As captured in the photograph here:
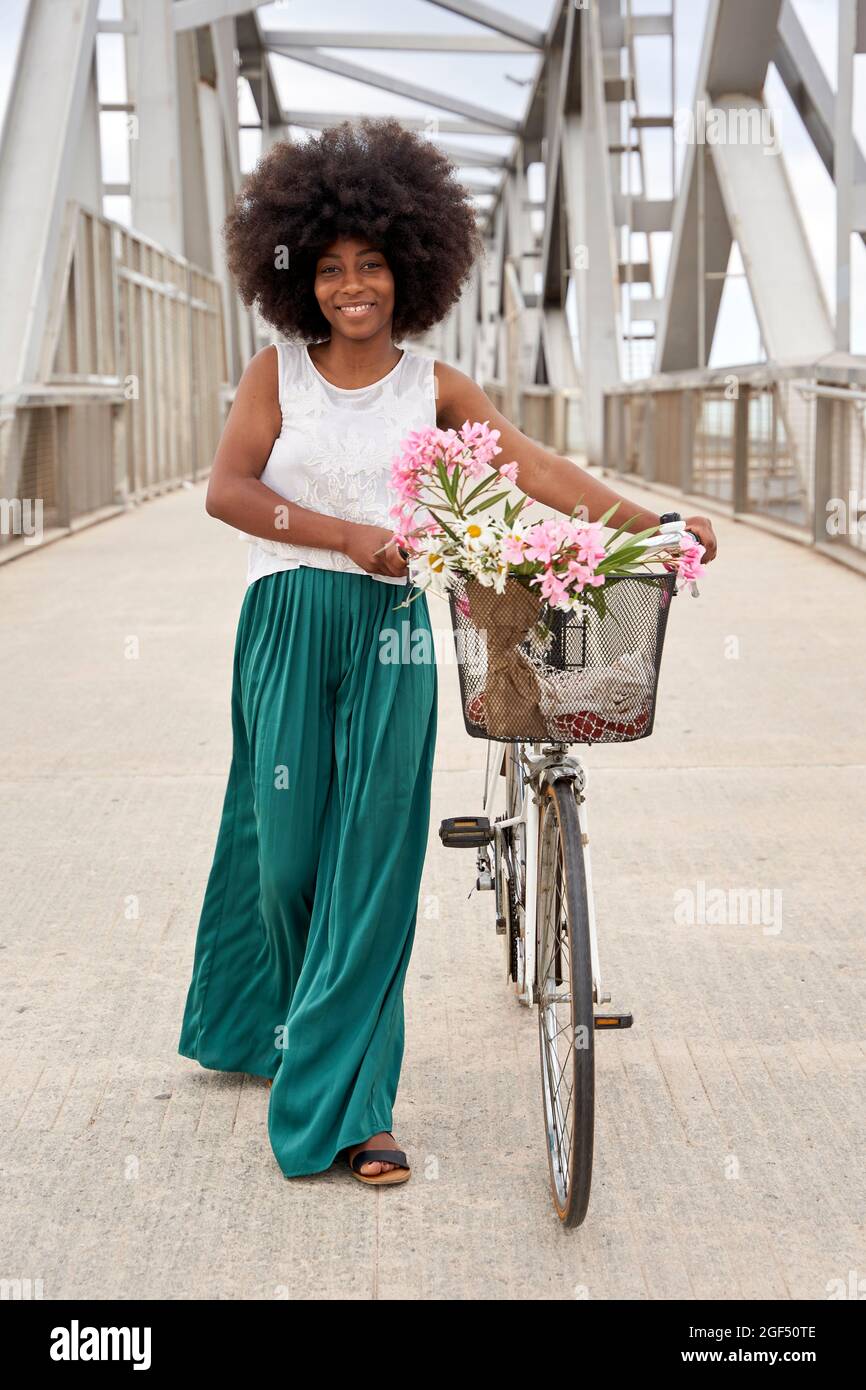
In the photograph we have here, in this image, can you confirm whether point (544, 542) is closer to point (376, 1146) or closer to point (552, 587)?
point (552, 587)

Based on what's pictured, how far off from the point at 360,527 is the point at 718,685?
15.4ft

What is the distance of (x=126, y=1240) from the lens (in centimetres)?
268

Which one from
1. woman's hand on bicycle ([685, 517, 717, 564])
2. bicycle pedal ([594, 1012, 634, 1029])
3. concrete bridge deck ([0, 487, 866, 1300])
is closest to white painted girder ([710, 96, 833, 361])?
concrete bridge deck ([0, 487, 866, 1300])

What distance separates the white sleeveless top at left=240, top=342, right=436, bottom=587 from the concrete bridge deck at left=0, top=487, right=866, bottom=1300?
1.07m

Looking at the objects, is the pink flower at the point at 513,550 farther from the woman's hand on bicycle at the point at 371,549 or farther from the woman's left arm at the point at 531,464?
the woman's left arm at the point at 531,464

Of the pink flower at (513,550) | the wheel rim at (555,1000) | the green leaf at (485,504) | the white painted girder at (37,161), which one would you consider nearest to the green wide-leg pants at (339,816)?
the wheel rim at (555,1000)

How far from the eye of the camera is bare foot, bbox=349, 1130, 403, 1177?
9.45 feet

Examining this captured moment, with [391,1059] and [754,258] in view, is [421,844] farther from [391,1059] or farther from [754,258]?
[754,258]

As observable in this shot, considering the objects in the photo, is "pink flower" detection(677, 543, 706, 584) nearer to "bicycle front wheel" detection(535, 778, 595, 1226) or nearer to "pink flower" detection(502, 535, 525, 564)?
"pink flower" detection(502, 535, 525, 564)

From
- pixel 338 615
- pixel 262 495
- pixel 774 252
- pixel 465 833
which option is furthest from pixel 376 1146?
pixel 774 252

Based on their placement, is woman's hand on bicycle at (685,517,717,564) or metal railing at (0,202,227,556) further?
metal railing at (0,202,227,556)

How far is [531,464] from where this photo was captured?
9.89 feet

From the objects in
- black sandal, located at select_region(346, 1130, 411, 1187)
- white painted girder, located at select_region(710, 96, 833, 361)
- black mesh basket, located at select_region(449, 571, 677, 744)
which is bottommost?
black sandal, located at select_region(346, 1130, 411, 1187)

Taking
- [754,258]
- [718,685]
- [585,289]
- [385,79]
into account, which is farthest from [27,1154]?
[385,79]
